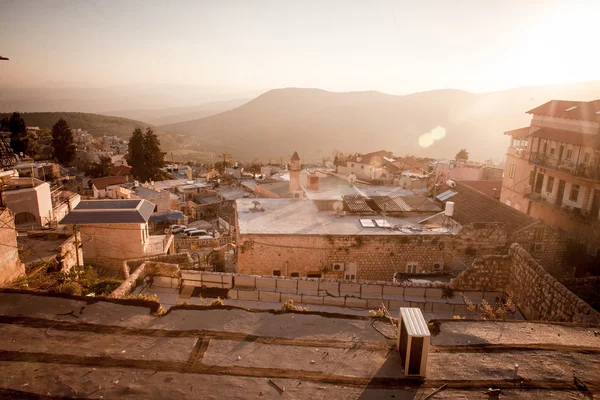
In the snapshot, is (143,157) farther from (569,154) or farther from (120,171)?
(569,154)

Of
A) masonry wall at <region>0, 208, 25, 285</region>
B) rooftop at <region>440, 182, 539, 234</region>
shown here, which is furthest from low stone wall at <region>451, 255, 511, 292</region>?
masonry wall at <region>0, 208, 25, 285</region>

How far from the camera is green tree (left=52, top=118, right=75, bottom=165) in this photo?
5825 centimetres

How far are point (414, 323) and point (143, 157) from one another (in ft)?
175

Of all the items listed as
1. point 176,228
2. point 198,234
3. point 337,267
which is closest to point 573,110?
point 337,267

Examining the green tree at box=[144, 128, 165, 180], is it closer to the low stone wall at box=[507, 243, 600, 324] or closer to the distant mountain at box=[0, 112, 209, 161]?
the distant mountain at box=[0, 112, 209, 161]

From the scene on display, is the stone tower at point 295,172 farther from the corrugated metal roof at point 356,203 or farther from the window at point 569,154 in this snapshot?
the window at point 569,154

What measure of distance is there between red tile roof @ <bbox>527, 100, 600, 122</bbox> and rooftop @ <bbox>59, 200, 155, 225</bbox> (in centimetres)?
2564

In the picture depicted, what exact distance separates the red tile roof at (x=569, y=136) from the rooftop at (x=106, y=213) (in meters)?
24.8

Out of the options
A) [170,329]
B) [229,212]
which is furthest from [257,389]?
[229,212]

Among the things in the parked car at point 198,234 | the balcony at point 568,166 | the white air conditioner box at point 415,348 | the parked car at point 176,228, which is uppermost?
the balcony at point 568,166

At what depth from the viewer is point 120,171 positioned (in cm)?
5072

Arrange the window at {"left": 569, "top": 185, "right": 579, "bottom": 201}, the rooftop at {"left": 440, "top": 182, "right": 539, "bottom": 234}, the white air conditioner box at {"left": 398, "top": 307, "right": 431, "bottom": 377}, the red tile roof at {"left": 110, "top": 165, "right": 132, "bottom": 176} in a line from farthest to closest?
1. the red tile roof at {"left": 110, "top": 165, "right": 132, "bottom": 176}
2. the window at {"left": 569, "top": 185, "right": 579, "bottom": 201}
3. the rooftop at {"left": 440, "top": 182, "right": 539, "bottom": 234}
4. the white air conditioner box at {"left": 398, "top": 307, "right": 431, "bottom": 377}

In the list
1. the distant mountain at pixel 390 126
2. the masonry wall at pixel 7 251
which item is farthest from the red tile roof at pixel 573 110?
the distant mountain at pixel 390 126

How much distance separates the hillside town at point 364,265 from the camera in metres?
6.51
